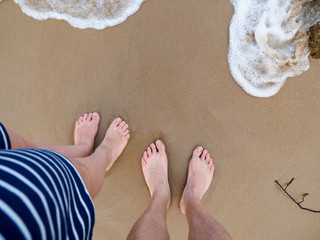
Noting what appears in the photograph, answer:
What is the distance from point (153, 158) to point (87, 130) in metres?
0.53

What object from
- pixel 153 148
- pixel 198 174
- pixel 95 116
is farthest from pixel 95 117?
pixel 198 174

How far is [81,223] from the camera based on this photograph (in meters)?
0.86

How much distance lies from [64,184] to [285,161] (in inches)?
57.7

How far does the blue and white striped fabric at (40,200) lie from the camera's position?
65 cm

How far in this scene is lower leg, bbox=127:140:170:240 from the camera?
4.47 ft

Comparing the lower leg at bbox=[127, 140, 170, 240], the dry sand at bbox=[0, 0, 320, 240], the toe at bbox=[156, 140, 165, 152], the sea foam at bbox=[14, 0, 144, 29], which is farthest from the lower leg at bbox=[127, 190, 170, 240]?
the sea foam at bbox=[14, 0, 144, 29]

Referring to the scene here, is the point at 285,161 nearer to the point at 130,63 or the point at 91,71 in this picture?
the point at 130,63

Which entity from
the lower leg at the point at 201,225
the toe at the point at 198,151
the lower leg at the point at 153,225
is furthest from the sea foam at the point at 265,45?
the lower leg at the point at 153,225

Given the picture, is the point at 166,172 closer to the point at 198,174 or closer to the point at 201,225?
the point at 198,174

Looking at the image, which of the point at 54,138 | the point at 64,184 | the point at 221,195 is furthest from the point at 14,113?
the point at 221,195

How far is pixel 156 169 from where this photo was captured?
1.68m

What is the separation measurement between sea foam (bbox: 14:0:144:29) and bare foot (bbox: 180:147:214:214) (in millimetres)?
1131

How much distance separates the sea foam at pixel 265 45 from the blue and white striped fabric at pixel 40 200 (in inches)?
50.6

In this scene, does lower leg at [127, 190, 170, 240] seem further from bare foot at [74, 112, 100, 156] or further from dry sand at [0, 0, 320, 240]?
bare foot at [74, 112, 100, 156]
